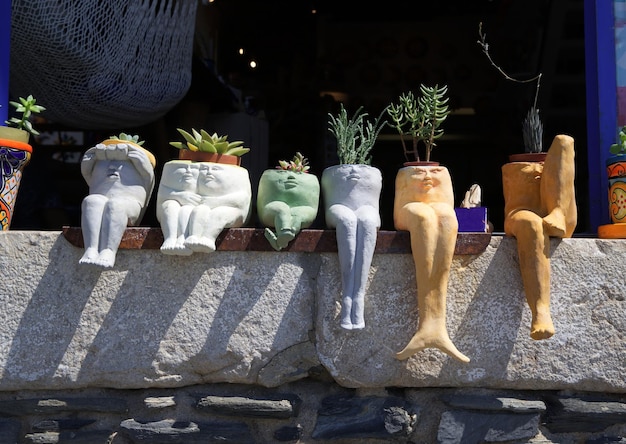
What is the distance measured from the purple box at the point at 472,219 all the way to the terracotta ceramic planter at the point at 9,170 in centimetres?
140

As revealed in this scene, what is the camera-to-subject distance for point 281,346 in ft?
7.27

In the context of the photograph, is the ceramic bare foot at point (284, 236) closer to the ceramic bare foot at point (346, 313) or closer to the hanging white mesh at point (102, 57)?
the ceramic bare foot at point (346, 313)

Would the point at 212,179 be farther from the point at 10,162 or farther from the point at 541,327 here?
the point at 541,327

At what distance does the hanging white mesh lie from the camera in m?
2.80

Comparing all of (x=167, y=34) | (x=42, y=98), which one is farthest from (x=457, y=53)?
(x=42, y=98)

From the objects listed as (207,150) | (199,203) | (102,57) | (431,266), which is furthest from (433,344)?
(102,57)

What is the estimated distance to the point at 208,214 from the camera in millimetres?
2152

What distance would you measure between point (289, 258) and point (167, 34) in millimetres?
1586

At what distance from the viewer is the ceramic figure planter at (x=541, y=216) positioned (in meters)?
2.15

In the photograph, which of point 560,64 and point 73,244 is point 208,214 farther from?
point 560,64

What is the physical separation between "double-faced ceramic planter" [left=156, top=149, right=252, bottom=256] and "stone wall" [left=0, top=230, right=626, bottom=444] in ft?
0.40

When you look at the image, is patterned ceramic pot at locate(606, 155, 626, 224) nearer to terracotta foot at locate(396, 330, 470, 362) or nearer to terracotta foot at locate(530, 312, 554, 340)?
terracotta foot at locate(530, 312, 554, 340)

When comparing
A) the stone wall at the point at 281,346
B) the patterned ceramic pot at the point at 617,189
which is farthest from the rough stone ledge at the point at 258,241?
the patterned ceramic pot at the point at 617,189

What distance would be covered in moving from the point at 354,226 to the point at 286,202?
0.23 meters
